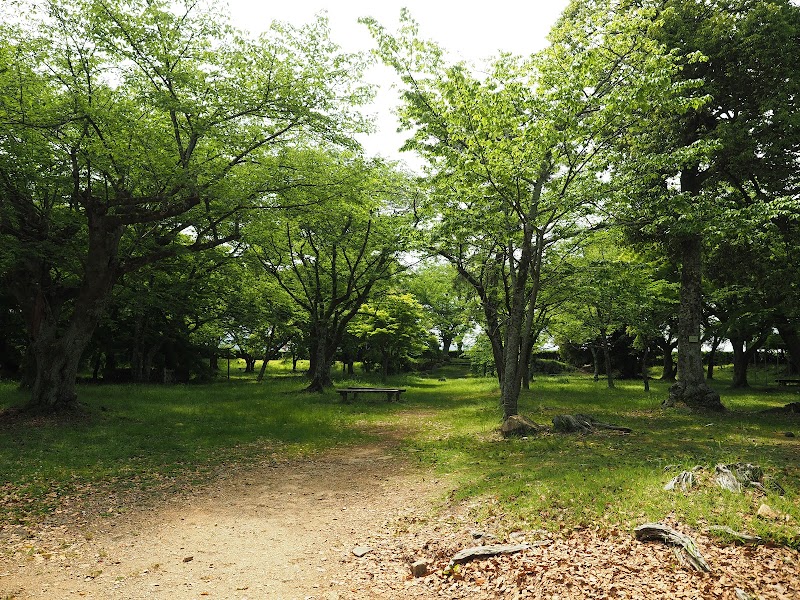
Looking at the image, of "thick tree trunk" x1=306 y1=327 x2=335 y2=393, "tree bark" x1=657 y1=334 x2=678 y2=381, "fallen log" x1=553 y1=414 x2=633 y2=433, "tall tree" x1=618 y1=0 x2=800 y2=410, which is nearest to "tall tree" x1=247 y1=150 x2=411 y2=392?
"thick tree trunk" x1=306 y1=327 x2=335 y2=393

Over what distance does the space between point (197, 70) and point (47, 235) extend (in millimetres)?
6311

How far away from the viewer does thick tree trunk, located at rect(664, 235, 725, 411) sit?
14.8 m

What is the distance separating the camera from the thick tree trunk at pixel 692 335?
1483 centimetres

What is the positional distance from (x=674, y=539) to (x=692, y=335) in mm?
12093

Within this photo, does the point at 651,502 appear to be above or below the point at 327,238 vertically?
below

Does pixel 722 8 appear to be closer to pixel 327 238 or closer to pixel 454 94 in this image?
pixel 454 94

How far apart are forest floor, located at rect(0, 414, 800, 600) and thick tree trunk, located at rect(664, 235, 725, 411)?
11002 mm

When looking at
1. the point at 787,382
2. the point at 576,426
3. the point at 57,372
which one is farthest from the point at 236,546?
the point at 787,382

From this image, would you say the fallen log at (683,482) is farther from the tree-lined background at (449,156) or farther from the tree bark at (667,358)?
the tree bark at (667,358)

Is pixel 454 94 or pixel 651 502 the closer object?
pixel 651 502

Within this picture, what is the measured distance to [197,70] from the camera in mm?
11320

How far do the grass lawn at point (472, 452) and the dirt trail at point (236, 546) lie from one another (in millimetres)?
1100

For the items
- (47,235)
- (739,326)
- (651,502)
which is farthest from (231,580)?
(739,326)

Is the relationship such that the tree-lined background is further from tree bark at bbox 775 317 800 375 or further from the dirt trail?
the dirt trail
